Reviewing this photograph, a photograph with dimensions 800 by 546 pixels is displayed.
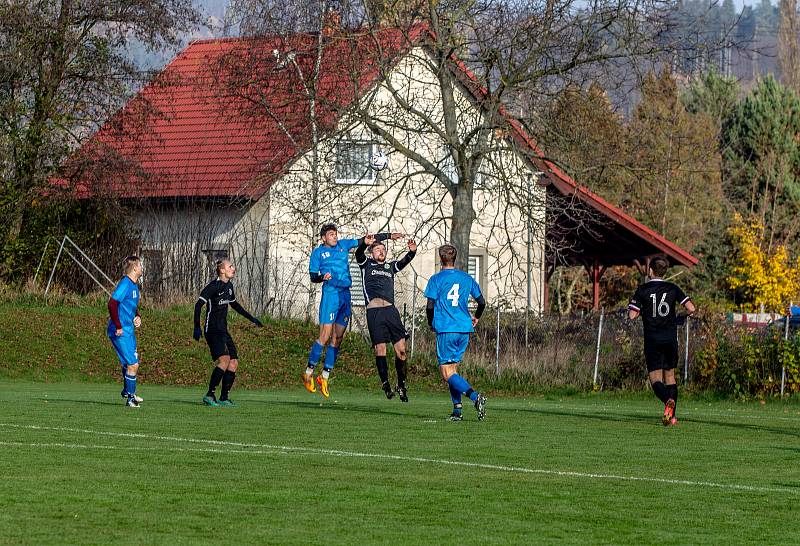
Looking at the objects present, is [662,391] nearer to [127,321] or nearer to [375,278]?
[375,278]

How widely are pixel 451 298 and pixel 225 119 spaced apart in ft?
82.0

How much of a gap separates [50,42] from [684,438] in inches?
989

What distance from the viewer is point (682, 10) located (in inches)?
1144

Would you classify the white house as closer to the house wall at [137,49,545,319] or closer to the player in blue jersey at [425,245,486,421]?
the house wall at [137,49,545,319]

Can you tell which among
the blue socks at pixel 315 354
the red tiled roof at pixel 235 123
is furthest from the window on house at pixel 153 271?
the blue socks at pixel 315 354

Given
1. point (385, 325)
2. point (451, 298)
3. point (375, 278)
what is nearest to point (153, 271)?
point (375, 278)

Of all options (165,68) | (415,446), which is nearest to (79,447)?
(415,446)

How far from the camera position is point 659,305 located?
17.3m

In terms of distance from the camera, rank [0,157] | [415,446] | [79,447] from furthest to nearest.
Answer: [0,157] < [415,446] < [79,447]

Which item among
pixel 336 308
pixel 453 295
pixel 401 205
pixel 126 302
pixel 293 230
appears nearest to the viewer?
pixel 453 295

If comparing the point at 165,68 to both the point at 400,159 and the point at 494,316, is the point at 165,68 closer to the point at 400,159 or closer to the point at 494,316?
the point at 400,159

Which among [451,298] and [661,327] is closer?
[451,298]

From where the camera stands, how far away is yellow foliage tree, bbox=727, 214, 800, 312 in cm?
5391

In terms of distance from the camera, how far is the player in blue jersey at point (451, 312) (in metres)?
16.5
